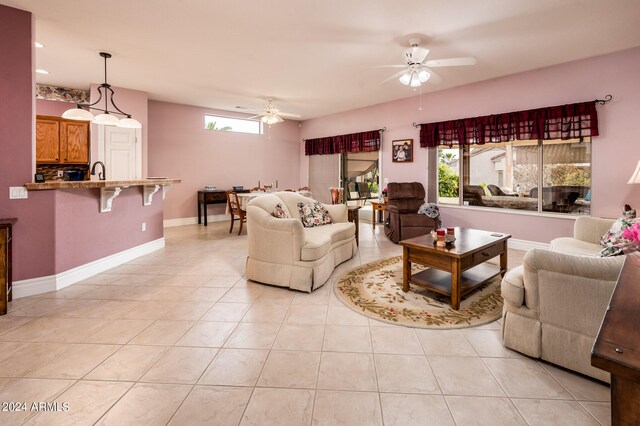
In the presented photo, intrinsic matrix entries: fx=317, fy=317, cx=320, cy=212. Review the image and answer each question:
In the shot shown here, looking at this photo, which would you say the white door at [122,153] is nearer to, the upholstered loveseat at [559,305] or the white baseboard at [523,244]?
the upholstered loveseat at [559,305]

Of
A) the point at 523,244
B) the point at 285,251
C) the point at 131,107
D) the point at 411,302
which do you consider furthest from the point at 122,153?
the point at 523,244

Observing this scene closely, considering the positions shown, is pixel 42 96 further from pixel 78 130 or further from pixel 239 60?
pixel 239 60

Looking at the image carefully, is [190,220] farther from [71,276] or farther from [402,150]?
[402,150]

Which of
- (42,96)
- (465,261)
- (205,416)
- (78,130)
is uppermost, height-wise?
(42,96)

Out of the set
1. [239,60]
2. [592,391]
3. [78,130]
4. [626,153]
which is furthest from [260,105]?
[592,391]

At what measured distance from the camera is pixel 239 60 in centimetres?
442

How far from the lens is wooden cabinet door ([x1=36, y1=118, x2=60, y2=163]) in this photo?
5699mm

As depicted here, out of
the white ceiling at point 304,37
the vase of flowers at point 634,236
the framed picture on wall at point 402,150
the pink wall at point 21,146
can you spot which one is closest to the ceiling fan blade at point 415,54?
the white ceiling at point 304,37

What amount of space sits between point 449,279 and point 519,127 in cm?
314

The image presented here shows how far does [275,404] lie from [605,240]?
336 cm

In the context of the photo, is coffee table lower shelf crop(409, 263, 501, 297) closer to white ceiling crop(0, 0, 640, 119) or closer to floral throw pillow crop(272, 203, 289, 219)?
floral throw pillow crop(272, 203, 289, 219)

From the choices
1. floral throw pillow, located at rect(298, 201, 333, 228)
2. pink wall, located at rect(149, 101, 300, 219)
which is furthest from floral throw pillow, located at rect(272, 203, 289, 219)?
pink wall, located at rect(149, 101, 300, 219)

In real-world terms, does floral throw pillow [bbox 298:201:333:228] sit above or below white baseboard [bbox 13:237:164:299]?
above

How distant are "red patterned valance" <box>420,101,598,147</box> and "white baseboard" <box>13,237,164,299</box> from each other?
5.33m
